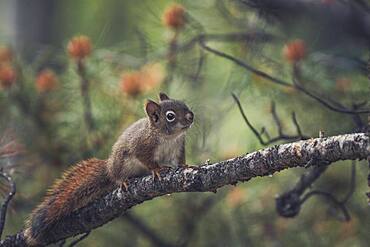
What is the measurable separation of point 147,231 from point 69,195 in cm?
94

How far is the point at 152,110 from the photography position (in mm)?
2217

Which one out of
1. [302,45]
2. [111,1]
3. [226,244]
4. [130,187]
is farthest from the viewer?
[111,1]

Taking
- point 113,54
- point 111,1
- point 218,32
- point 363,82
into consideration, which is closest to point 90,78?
point 113,54

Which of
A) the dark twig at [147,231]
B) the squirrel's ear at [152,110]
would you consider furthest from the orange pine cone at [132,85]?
the squirrel's ear at [152,110]

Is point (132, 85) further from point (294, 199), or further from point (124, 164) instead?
point (294, 199)

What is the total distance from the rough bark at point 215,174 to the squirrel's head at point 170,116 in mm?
322

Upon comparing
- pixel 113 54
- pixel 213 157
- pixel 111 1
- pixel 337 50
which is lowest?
pixel 111 1

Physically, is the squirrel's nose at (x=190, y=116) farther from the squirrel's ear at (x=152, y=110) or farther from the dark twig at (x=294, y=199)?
the dark twig at (x=294, y=199)

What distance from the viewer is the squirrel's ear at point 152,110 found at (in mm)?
2197

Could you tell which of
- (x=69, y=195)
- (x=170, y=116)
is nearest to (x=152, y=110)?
(x=170, y=116)

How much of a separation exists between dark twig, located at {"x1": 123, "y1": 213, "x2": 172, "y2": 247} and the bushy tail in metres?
0.78

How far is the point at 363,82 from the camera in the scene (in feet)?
8.66

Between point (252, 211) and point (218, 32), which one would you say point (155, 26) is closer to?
point (218, 32)

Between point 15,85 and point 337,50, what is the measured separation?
3.87 feet
